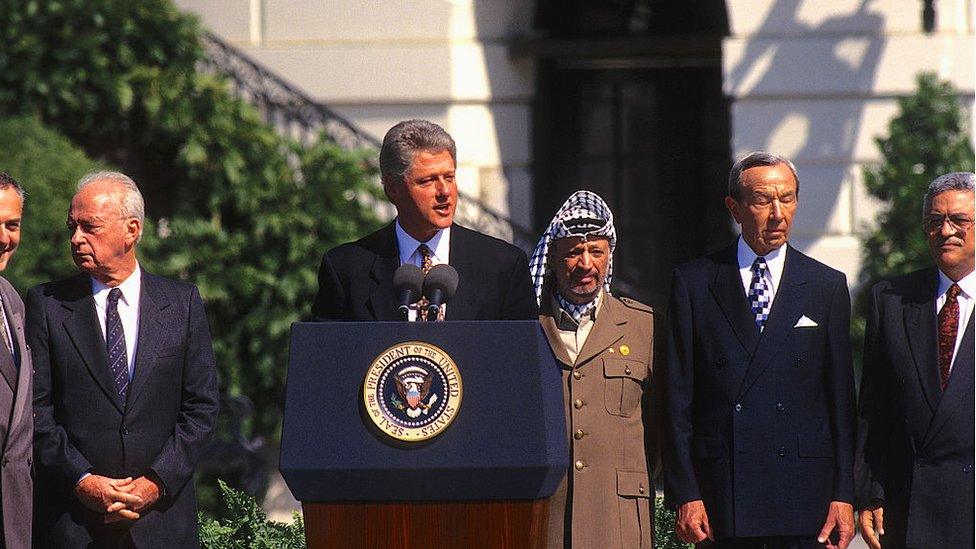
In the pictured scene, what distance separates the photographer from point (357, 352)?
174 inches

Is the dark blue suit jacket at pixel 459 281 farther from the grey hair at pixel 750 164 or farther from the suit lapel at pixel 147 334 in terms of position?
the grey hair at pixel 750 164

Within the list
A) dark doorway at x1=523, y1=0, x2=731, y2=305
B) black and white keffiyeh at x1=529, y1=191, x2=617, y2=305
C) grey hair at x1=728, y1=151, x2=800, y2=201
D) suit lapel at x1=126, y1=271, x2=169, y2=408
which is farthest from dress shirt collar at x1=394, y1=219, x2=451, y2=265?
dark doorway at x1=523, y1=0, x2=731, y2=305

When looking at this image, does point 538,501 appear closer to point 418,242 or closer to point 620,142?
point 418,242

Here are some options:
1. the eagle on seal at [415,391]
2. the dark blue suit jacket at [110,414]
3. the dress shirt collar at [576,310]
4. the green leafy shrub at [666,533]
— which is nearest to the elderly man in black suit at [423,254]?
the dress shirt collar at [576,310]

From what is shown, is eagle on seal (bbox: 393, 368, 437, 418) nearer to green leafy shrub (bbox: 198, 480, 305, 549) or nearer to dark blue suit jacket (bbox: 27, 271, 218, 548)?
dark blue suit jacket (bbox: 27, 271, 218, 548)

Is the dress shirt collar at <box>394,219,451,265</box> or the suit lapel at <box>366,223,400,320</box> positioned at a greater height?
the dress shirt collar at <box>394,219,451,265</box>

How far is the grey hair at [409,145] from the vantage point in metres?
5.15

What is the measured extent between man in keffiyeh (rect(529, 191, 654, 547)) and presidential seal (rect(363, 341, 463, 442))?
109 cm

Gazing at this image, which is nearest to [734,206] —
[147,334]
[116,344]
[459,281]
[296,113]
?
[459,281]

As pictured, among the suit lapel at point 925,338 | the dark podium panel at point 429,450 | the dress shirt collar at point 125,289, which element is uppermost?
the dress shirt collar at point 125,289

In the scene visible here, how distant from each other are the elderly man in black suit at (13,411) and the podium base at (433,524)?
1.35m

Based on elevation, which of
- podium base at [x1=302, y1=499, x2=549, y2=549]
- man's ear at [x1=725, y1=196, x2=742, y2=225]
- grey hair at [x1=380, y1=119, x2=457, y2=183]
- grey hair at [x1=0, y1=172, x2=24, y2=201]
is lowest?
podium base at [x1=302, y1=499, x2=549, y2=549]

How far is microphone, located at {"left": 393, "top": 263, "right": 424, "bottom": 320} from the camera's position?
4500mm

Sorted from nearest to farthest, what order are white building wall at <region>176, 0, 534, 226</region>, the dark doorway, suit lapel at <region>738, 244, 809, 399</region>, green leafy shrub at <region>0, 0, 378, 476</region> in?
suit lapel at <region>738, 244, 809, 399</region>
green leafy shrub at <region>0, 0, 378, 476</region>
white building wall at <region>176, 0, 534, 226</region>
the dark doorway
